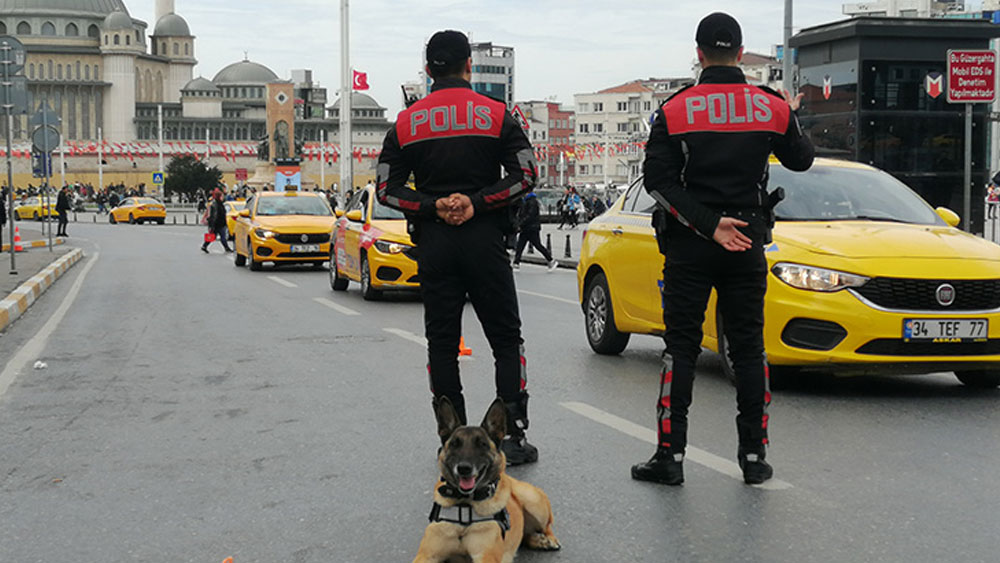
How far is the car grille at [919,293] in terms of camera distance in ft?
24.2

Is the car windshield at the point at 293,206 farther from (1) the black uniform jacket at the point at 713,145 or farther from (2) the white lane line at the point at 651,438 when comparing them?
(1) the black uniform jacket at the point at 713,145

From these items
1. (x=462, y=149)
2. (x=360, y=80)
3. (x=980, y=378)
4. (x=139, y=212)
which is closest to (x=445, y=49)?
(x=462, y=149)

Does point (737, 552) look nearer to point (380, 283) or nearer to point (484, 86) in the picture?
point (380, 283)

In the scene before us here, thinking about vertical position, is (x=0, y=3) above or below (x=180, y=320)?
above

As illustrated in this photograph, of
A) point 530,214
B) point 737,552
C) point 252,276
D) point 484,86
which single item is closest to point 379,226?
point 252,276

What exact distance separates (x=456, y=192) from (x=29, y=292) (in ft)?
42.8

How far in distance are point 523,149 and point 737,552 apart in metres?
1.97

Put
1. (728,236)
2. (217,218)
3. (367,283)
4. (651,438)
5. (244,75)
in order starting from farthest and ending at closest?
(244,75) < (217,218) < (367,283) < (651,438) < (728,236)

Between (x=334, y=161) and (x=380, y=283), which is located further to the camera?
(x=334, y=161)

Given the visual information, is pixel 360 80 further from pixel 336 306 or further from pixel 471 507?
pixel 471 507

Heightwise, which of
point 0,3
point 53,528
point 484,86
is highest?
point 0,3

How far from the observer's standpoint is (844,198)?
8.72 meters

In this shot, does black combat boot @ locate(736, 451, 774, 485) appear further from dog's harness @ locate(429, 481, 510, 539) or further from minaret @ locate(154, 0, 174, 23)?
minaret @ locate(154, 0, 174, 23)

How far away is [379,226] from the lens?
16.5 m
